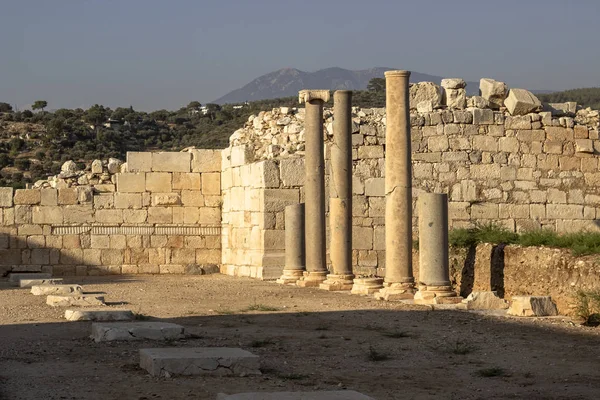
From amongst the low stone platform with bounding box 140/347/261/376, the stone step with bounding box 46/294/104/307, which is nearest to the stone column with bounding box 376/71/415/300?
the stone step with bounding box 46/294/104/307

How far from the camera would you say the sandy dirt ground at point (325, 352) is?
25.7 ft

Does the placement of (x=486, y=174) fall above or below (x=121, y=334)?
above

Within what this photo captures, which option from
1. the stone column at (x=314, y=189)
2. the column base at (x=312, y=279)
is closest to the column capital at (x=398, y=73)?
the stone column at (x=314, y=189)

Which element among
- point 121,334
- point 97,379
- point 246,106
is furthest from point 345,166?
point 246,106

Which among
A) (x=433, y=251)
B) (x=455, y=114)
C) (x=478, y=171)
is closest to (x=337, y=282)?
(x=433, y=251)

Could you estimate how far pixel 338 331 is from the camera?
11.4 meters

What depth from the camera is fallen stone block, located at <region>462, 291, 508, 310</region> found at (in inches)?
533

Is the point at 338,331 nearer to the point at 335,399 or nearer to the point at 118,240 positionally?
the point at 335,399

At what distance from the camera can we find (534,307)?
493 inches

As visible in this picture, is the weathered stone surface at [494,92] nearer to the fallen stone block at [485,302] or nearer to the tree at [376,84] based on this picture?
the fallen stone block at [485,302]

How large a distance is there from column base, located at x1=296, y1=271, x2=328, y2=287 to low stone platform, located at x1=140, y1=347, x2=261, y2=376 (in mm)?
9507

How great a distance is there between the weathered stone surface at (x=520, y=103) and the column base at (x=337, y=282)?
5.60 meters

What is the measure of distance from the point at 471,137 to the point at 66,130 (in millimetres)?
25476

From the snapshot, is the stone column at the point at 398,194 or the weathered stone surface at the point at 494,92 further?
the weathered stone surface at the point at 494,92
